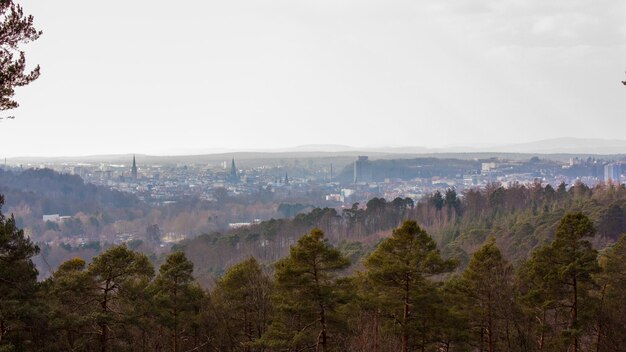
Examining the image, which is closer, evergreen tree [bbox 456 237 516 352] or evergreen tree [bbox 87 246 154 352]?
evergreen tree [bbox 87 246 154 352]

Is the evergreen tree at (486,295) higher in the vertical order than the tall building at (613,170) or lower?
higher

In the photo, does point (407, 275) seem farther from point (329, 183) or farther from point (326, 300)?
point (329, 183)

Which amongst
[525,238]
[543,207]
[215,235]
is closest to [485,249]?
[525,238]

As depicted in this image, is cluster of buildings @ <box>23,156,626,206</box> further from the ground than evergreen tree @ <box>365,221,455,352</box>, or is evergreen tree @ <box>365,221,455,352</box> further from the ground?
evergreen tree @ <box>365,221,455,352</box>

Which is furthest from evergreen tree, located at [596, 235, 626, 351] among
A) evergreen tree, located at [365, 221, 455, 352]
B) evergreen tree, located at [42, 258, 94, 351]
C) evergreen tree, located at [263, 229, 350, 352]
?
evergreen tree, located at [42, 258, 94, 351]

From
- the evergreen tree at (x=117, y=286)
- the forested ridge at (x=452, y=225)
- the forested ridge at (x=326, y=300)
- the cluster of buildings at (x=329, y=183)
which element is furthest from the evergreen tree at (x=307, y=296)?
the cluster of buildings at (x=329, y=183)

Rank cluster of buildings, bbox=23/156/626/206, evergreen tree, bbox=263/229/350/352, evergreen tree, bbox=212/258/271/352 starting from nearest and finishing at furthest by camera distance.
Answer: evergreen tree, bbox=263/229/350/352
evergreen tree, bbox=212/258/271/352
cluster of buildings, bbox=23/156/626/206

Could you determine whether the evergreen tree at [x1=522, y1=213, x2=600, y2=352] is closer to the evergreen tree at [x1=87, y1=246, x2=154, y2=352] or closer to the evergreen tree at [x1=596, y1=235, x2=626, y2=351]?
the evergreen tree at [x1=596, y1=235, x2=626, y2=351]

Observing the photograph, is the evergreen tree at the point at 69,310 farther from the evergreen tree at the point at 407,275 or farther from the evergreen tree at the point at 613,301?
the evergreen tree at the point at 613,301
